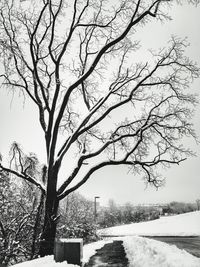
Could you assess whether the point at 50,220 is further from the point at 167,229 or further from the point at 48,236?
the point at 167,229

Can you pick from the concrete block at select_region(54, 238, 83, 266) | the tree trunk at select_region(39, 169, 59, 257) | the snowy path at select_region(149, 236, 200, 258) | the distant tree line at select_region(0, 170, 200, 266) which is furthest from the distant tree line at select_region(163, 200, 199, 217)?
the concrete block at select_region(54, 238, 83, 266)

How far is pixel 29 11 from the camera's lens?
12453 mm

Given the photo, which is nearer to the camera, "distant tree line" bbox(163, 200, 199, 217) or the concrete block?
the concrete block

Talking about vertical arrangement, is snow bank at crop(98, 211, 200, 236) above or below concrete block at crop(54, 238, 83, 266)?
above

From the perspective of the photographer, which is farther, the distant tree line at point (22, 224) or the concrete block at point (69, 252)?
the distant tree line at point (22, 224)

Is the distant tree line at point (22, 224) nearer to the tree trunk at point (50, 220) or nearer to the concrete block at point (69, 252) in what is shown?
the tree trunk at point (50, 220)

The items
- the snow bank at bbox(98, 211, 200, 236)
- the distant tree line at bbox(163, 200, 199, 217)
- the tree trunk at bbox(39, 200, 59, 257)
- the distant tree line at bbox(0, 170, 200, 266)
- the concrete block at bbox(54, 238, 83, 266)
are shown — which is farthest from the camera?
the distant tree line at bbox(163, 200, 199, 217)

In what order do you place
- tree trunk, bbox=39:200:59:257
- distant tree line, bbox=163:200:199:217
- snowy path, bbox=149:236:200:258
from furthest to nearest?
distant tree line, bbox=163:200:199:217 < snowy path, bbox=149:236:200:258 < tree trunk, bbox=39:200:59:257

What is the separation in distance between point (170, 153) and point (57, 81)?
6.33m

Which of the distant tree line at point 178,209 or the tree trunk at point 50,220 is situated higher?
the distant tree line at point 178,209

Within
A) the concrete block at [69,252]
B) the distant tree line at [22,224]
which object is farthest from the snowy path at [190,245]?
the concrete block at [69,252]

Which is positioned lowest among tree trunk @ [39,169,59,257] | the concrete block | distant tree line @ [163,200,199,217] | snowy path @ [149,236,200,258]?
snowy path @ [149,236,200,258]

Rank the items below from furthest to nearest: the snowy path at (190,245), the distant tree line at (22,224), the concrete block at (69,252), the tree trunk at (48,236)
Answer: the snowy path at (190,245), the distant tree line at (22,224), the tree trunk at (48,236), the concrete block at (69,252)

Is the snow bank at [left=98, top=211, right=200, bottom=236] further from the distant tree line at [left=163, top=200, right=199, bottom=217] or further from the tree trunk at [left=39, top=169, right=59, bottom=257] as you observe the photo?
the distant tree line at [left=163, top=200, right=199, bottom=217]
